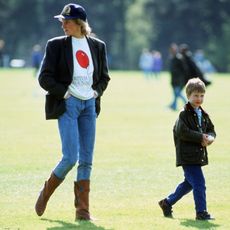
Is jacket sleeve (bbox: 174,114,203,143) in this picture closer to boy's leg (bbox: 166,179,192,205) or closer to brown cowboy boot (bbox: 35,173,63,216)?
boy's leg (bbox: 166,179,192,205)

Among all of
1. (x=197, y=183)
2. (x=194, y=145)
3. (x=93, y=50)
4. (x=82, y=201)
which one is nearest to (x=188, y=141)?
(x=194, y=145)

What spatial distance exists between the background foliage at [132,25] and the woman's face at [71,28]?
8991 centimetres

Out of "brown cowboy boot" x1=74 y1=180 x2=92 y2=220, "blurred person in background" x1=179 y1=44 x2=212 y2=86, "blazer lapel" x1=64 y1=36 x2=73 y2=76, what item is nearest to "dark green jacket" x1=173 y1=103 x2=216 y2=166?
"brown cowboy boot" x1=74 y1=180 x2=92 y2=220

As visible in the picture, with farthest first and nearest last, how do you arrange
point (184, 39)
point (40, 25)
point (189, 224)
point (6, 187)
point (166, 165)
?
point (40, 25) → point (184, 39) → point (166, 165) → point (6, 187) → point (189, 224)

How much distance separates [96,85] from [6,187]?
2694 millimetres

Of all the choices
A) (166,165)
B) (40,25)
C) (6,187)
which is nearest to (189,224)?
(6,187)

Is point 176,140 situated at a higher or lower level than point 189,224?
higher

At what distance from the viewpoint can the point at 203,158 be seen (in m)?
8.84

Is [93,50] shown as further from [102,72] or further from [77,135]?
[77,135]

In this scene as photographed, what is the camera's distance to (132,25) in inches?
4491

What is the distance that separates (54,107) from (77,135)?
368 millimetres

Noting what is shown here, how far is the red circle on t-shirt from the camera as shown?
8.80m

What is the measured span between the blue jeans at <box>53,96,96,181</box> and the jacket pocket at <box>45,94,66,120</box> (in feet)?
0.14

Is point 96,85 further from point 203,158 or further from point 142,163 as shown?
point 142,163
